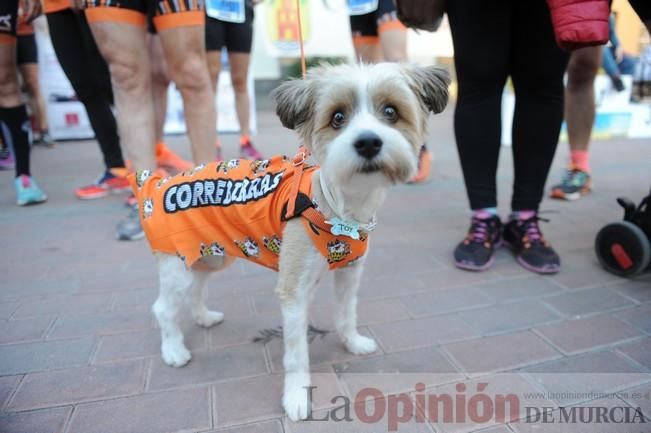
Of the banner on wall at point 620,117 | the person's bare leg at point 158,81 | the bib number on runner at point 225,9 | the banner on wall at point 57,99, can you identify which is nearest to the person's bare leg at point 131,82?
the bib number on runner at point 225,9

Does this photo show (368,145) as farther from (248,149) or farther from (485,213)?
(248,149)

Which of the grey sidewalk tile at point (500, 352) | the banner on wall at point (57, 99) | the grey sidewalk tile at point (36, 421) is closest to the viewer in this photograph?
the grey sidewalk tile at point (36, 421)

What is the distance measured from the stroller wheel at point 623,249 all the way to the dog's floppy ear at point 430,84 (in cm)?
164

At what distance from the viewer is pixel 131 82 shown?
327 cm

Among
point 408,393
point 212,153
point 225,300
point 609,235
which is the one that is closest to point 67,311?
point 225,300

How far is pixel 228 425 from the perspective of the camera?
5.34 ft

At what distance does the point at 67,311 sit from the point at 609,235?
3258 millimetres

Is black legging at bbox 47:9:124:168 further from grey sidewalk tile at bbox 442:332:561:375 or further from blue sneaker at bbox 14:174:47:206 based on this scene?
grey sidewalk tile at bbox 442:332:561:375

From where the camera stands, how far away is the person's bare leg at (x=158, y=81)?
496 centimetres

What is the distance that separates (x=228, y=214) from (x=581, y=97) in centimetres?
408

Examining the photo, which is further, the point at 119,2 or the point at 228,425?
the point at 119,2

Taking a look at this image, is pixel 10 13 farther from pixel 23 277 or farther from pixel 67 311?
pixel 67 311

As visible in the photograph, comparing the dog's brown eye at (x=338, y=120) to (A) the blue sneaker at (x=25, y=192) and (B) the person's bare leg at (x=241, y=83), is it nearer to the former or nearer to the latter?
(A) the blue sneaker at (x=25, y=192)

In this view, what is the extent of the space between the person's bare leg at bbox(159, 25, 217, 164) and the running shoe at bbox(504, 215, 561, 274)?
2408 millimetres
